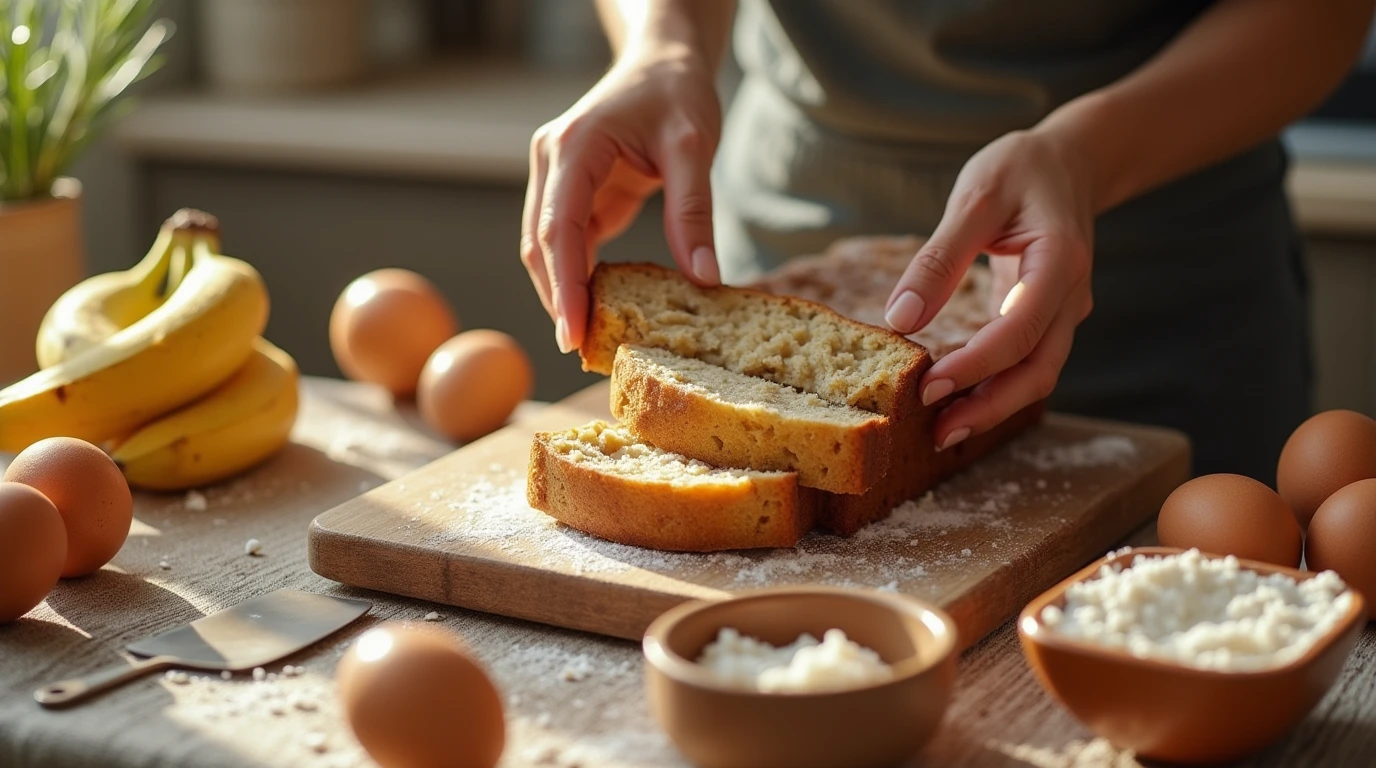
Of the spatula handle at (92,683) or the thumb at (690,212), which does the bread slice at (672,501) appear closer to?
the thumb at (690,212)

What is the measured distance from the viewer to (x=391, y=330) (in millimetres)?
2312

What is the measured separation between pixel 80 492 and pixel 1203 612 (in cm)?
118

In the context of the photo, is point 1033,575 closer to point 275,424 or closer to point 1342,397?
point 275,424

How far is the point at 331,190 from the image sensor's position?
396 centimetres

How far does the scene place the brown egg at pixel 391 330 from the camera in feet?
7.59

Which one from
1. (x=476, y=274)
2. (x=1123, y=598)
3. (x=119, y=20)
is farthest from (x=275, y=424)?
(x=476, y=274)

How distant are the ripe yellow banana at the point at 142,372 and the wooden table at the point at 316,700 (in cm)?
21

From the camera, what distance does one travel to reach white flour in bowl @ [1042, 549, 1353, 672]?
46.4 inches

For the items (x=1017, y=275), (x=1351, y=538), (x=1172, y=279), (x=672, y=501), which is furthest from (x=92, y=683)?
(x=1172, y=279)

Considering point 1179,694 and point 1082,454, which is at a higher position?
point 1179,694

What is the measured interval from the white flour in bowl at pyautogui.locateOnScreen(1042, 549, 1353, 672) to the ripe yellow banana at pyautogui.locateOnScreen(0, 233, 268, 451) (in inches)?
47.8

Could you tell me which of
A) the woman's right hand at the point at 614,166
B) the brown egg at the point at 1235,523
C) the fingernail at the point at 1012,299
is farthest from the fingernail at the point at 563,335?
the brown egg at the point at 1235,523

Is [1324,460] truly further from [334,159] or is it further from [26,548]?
[334,159]

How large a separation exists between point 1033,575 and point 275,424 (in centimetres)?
106
